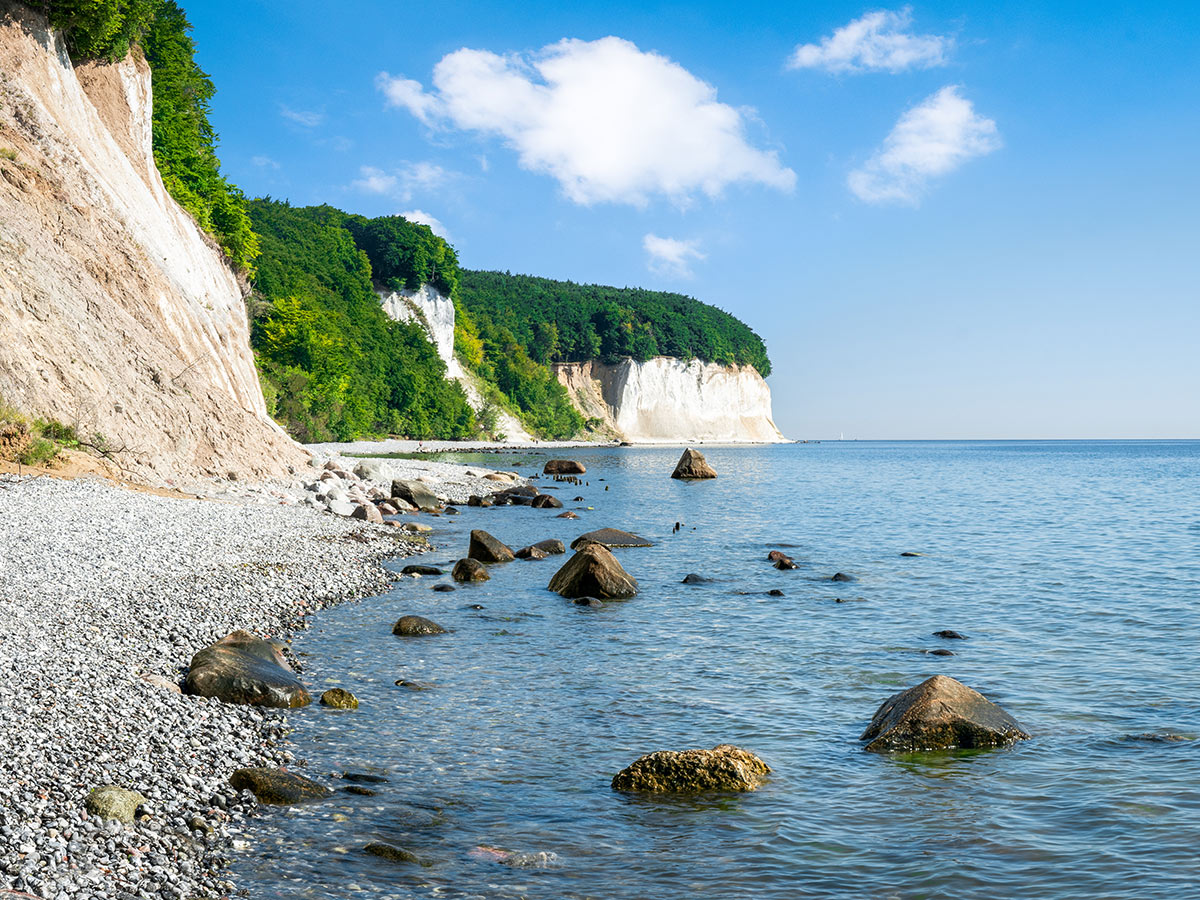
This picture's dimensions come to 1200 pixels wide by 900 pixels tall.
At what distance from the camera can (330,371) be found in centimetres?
7412

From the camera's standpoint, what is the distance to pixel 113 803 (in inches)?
285

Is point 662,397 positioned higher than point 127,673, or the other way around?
point 662,397

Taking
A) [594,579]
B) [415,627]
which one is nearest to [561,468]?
[594,579]

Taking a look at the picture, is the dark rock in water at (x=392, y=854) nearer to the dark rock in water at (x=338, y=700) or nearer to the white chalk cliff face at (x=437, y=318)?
the dark rock in water at (x=338, y=700)

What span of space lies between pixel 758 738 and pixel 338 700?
5.42 m

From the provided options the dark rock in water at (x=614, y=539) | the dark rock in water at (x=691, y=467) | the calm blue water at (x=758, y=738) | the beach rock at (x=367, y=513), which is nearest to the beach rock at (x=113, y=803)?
the calm blue water at (x=758, y=738)

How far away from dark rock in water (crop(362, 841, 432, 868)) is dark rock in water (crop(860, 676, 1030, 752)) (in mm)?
5640

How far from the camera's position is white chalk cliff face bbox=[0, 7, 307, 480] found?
76.9 ft

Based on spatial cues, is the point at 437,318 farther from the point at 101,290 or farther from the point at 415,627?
the point at 415,627

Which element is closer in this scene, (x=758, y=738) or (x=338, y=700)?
(x=758, y=738)

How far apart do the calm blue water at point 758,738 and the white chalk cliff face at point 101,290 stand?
37.2 feet

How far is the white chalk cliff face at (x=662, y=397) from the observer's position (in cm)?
16000

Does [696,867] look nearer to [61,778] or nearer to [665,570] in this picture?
[61,778]

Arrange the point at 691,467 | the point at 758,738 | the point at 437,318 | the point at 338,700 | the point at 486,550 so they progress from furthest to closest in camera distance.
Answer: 1. the point at 437,318
2. the point at 691,467
3. the point at 486,550
4. the point at 338,700
5. the point at 758,738
